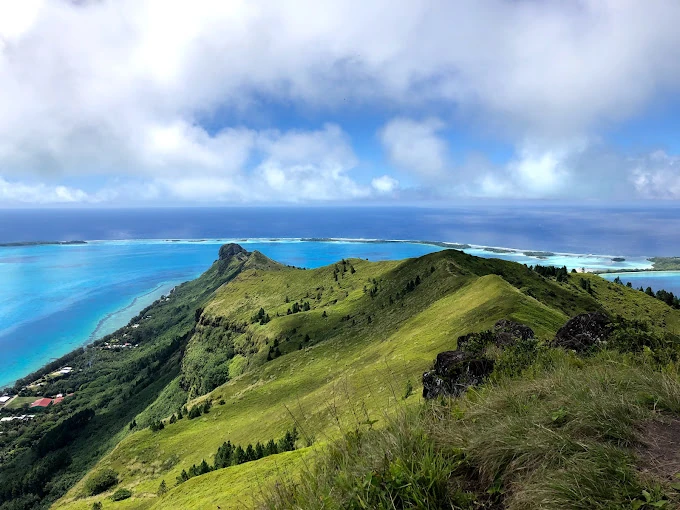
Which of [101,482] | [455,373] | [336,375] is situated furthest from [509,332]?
[101,482]

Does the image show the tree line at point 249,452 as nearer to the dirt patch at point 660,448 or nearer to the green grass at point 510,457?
the green grass at point 510,457

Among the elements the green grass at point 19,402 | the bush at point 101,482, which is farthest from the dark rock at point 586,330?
the green grass at point 19,402

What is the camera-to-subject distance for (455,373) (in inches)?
567

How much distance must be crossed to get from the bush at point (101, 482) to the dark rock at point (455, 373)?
71.1 meters

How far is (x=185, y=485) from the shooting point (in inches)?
1259

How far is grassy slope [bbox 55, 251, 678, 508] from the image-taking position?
35.7 meters

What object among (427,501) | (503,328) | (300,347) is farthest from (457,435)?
(300,347)

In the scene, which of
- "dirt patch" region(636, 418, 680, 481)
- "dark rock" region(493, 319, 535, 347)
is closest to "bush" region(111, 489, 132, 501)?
"dark rock" region(493, 319, 535, 347)

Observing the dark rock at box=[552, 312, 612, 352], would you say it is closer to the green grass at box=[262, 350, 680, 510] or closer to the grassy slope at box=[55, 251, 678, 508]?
the grassy slope at box=[55, 251, 678, 508]

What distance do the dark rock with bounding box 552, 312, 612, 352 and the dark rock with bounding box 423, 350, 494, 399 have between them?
8.30m

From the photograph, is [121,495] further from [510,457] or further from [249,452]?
[510,457]

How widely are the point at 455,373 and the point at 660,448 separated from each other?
30.4 ft

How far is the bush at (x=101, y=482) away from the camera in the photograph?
6159cm

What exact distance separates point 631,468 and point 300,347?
105m
